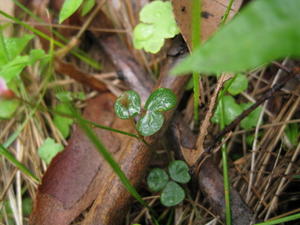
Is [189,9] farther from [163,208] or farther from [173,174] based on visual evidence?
[163,208]

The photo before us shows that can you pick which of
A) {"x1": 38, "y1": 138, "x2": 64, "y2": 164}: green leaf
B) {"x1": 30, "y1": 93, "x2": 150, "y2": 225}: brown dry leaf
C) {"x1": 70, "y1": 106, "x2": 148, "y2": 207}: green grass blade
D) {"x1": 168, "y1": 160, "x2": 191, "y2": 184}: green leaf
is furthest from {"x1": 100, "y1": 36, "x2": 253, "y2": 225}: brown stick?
{"x1": 38, "y1": 138, "x2": 64, "y2": 164}: green leaf

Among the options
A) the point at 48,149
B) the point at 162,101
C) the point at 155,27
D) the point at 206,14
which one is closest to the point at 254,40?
the point at 162,101

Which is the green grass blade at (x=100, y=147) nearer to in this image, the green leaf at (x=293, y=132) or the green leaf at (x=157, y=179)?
the green leaf at (x=157, y=179)

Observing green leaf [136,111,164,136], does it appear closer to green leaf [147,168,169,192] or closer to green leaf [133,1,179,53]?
green leaf [147,168,169,192]

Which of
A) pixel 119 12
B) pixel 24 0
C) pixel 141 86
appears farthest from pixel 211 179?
pixel 24 0

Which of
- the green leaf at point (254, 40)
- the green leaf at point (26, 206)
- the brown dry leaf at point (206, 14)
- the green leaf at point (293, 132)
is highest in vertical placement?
the green leaf at point (254, 40)

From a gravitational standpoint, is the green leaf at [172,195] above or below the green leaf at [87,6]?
below

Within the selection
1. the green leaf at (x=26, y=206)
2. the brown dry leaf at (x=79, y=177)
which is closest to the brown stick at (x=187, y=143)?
the brown dry leaf at (x=79, y=177)
